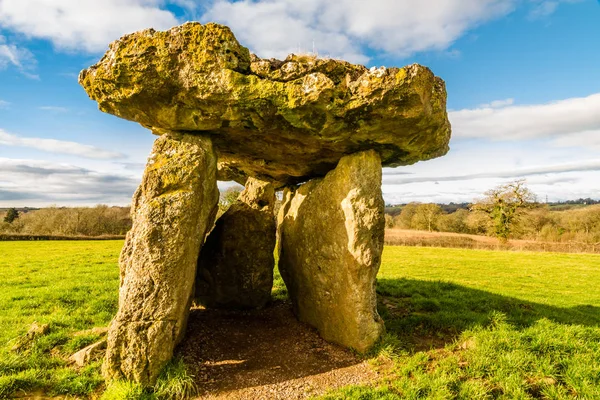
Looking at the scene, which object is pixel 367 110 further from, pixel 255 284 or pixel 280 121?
pixel 255 284

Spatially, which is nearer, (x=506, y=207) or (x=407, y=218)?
(x=506, y=207)

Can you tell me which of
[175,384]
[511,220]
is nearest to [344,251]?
[175,384]

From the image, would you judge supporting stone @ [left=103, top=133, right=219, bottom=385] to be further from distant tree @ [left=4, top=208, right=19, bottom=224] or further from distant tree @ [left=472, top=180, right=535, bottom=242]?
distant tree @ [left=4, top=208, right=19, bottom=224]

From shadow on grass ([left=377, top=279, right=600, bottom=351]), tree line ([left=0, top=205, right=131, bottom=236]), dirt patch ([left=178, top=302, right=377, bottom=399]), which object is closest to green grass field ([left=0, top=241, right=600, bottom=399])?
shadow on grass ([left=377, top=279, right=600, bottom=351])

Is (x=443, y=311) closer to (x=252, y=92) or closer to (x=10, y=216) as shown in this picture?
(x=252, y=92)

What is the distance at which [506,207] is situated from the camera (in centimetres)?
4159

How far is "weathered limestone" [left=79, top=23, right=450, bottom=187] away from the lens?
20.9ft

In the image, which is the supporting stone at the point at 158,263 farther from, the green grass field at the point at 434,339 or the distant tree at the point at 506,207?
the distant tree at the point at 506,207

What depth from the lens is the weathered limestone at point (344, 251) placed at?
24.4 feet

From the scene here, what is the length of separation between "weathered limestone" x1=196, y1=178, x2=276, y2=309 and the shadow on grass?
3663mm

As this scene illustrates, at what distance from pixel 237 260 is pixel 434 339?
5.36 metres

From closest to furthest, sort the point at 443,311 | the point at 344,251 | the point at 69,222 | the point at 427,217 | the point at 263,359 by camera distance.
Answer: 1. the point at 263,359
2. the point at 344,251
3. the point at 443,311
4. the point at 69,222
5. the point at 427,217

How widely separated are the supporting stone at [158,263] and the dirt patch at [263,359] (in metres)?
0.98

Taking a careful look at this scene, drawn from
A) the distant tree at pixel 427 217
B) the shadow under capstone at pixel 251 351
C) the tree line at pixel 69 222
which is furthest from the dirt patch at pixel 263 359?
the distant tree at pixel 427 217
